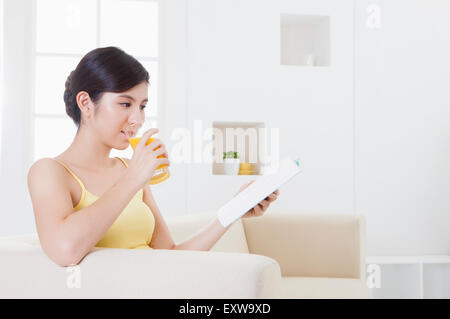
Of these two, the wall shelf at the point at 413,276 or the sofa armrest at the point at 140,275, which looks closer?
the sofa armrest at the point at 140,275

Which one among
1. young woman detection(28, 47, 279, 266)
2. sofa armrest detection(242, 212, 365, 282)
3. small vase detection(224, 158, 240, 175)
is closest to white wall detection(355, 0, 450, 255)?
small vase detection(224, 158, 240, 175)

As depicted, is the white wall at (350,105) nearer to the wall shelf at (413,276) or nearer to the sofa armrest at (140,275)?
the wall shelf at (413,276)

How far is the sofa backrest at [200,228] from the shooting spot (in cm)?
204

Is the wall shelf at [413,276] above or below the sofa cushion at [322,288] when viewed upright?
below

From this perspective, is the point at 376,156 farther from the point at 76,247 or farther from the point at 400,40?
the point at 76,247

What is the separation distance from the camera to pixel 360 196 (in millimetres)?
3486

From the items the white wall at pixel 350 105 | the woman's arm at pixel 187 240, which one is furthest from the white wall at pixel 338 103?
the woman's arm at pixel 187 240

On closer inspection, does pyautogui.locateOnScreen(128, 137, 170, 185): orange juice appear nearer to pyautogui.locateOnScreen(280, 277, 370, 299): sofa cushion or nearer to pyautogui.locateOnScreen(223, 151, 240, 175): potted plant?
pyautogui.locateOnScreen(280, 277, 370, 299): sofa cushion

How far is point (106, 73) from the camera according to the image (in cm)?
125

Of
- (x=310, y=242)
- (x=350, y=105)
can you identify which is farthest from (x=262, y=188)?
(x=350, y=105)

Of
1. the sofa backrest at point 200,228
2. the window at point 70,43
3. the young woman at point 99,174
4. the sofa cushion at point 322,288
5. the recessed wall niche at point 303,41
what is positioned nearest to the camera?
the young woman at point 99,174

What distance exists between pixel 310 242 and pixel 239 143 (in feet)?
3.74

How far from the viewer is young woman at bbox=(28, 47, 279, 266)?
106 centimetres

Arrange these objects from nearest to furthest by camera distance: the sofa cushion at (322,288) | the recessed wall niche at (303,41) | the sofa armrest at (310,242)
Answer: the sofa cushion at (322,288) → the sofa armrest at (310,242) → the recessed wall niche at (303,41)
